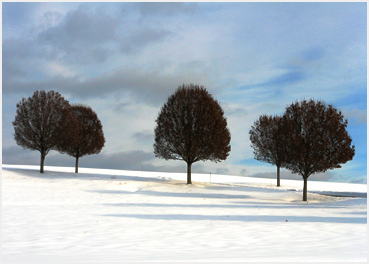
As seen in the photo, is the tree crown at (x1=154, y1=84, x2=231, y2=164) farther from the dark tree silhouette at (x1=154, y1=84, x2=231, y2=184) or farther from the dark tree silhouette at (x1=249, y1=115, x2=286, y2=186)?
the dark tree silhouette at (x1=249, y1=115, x2=286, y2=186)

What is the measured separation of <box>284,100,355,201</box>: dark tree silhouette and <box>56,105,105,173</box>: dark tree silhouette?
2632 centimetres

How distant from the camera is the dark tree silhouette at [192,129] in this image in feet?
99.9

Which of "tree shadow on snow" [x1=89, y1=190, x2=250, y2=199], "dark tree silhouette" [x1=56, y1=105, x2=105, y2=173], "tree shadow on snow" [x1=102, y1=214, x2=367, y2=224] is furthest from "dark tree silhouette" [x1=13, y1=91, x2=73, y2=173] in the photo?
"tree shadow on snow" [x1=102, y1=214, x2=367, y2=224]

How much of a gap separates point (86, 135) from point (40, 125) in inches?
269

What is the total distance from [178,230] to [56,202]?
10408 millimetres

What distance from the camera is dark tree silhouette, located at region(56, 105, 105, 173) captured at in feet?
139

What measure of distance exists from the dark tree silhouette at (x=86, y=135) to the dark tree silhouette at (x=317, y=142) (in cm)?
2632

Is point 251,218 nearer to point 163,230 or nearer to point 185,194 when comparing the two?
point 163,230

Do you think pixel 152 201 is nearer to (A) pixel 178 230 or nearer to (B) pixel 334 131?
(A) pixel 178 230

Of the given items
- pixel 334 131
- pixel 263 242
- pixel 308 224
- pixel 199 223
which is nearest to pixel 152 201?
pixel 199 223

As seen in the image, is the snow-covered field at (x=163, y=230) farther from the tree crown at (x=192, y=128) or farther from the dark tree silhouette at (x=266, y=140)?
the dark tree silhouette at (x=266, y=140)

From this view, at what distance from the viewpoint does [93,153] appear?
4350 cm

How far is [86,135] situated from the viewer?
140ft

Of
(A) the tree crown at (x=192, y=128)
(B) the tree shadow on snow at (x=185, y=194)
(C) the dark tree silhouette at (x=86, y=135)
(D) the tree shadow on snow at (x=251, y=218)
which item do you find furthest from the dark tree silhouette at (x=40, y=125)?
(D) the tree shadow on snow at (x=251, y=218)
